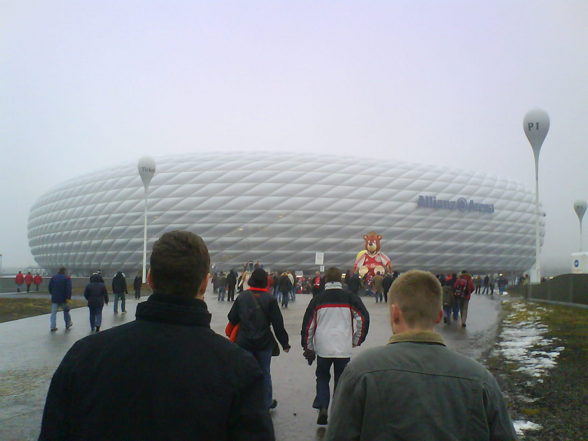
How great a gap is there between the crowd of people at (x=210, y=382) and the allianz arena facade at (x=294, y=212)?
171ft

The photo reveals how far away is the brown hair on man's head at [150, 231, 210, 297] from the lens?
1967 millimetres

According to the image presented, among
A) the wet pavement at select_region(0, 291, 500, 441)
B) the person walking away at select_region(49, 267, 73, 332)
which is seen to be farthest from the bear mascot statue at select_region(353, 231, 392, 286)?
the person walking away at select_region(49, 267, 73, 332)

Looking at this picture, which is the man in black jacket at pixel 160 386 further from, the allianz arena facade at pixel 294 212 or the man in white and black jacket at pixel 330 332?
the allianz arena facade at pixel 294 212

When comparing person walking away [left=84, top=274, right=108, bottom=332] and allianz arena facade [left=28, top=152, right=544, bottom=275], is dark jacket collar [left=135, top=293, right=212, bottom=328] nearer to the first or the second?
person walking away [left=84, top=274, right=108, bottom=332]

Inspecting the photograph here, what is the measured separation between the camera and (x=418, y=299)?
7.38 ft

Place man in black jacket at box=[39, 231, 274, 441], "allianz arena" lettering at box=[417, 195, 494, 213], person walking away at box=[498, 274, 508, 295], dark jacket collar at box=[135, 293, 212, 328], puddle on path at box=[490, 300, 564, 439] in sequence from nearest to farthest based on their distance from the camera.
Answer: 1. man in black jacket at box=[39, 231, 274, 441]
2. dark jacket collar at box=[135, 293, 212, 328]
3. puddle on path at box=[490, 300, 564, 439]
4. person walking away at box=[498, 274, 508, 295]
5. "allianz arena" lettering at box=[417, 195, 494, 213]

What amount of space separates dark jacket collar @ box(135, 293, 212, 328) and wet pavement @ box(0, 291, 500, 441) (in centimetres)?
340

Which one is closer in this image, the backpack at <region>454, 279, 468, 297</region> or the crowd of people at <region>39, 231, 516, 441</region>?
the crowd of people at <region>39, 231, 516, 441</region>

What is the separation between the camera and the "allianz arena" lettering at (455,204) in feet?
190

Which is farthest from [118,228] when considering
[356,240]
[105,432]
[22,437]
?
[105,432]

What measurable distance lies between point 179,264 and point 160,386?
1.44 feet

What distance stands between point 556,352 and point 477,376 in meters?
7.66

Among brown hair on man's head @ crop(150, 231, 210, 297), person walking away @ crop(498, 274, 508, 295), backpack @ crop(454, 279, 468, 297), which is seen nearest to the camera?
brown hair on man's head @ crop(150, 231, 210, 297)

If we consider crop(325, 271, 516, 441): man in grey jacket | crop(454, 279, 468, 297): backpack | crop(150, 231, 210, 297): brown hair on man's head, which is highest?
crop(150, 231, 210, 297): brown hair on man's head
